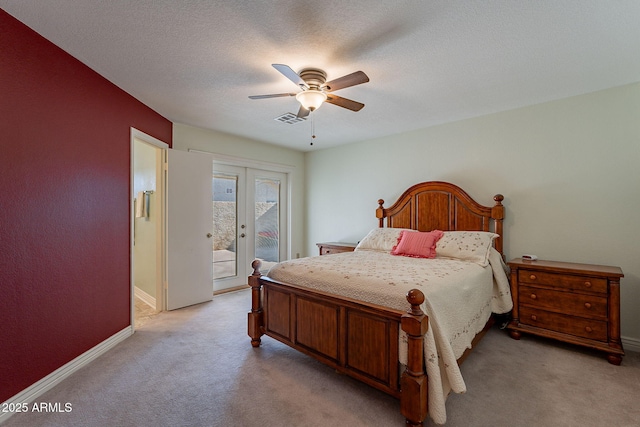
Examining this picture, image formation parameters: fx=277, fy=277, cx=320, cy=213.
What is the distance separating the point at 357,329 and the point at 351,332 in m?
0.07

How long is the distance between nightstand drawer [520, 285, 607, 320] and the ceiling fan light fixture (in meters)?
2.64

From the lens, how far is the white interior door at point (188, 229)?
141 inches

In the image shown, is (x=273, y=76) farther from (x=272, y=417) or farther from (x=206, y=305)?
(x=206, y=305)

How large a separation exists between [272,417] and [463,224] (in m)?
2.97

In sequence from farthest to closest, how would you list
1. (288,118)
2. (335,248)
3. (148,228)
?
(335,248) → (148,228) → (288,118)

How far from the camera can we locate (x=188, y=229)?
148 inches

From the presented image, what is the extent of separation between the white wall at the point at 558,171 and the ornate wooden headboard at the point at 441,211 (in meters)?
0.14

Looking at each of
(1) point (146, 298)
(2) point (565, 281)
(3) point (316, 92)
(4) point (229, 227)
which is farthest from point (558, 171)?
(1) point (146, 298)

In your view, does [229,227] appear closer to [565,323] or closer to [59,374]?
[59,374]

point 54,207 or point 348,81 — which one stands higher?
point 348,81

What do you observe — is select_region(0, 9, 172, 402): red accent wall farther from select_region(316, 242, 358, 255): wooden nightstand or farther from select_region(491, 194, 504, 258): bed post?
select_region(491, 194, 504, 258): bed post

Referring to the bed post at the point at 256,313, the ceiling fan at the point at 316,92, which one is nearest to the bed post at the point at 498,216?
the ceiling fan at the point at 316,92

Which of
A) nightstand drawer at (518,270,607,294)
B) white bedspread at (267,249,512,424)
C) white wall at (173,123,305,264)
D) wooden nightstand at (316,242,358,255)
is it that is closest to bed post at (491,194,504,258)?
white bedspread at (267,249,512,424)

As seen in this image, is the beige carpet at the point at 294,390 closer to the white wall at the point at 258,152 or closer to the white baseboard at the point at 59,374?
the white baseboard at the point at 59,374
